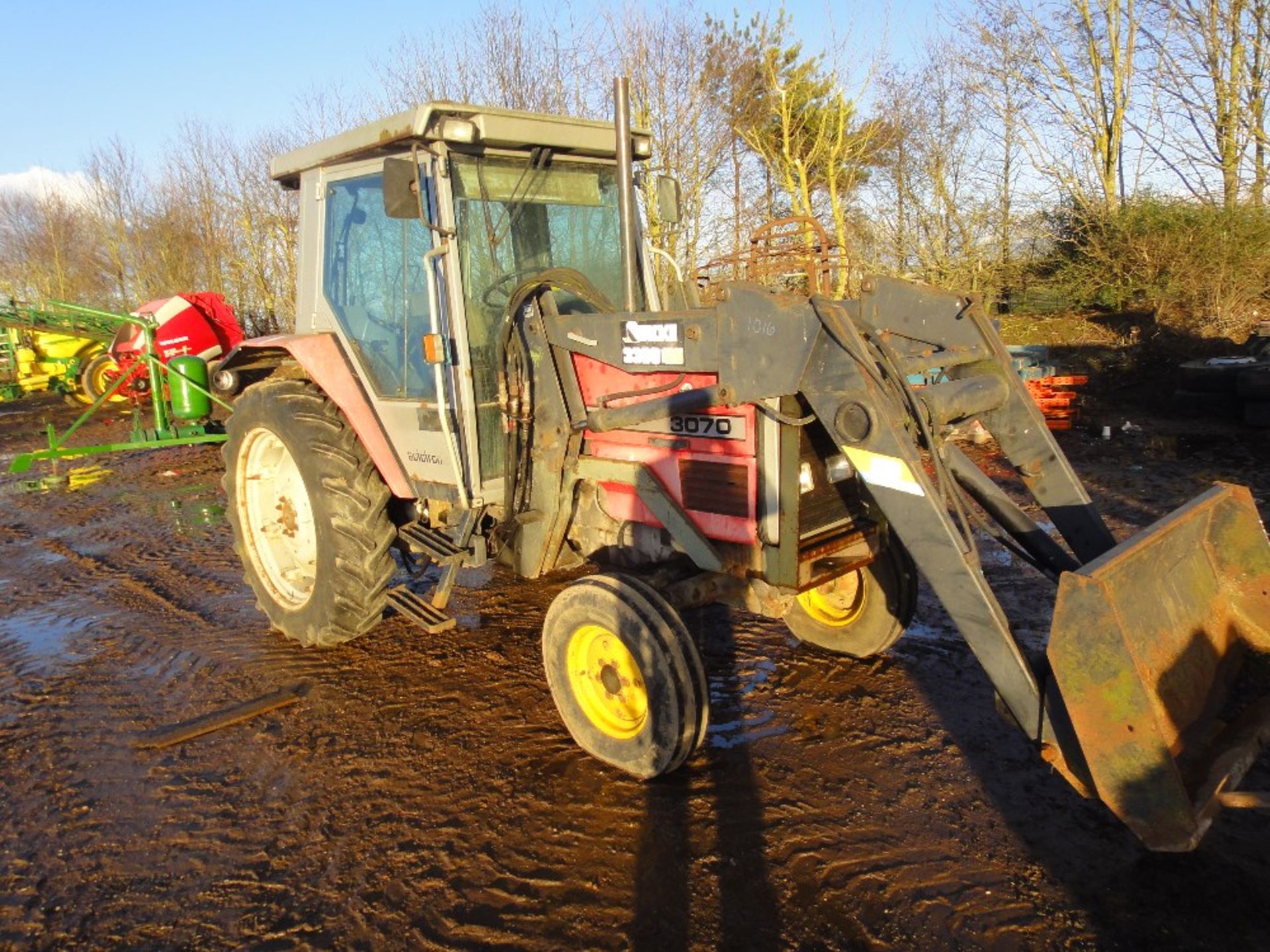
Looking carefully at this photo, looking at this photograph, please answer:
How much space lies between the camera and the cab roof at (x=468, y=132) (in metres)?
3.46

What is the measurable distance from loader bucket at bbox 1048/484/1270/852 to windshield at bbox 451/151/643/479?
2423mm

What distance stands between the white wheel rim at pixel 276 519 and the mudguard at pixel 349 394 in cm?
72

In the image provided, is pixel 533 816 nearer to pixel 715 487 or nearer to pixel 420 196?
pixel 715 487

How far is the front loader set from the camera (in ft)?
8.10

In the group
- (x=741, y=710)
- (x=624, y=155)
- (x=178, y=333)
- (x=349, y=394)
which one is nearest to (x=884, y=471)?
(x=624, y=155)

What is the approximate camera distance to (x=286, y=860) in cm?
291

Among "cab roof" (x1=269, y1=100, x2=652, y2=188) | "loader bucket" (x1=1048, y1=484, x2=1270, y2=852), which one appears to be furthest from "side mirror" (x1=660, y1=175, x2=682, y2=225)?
"loader bucket" (x1=1048, y1=484, x2=1270, y2=852)

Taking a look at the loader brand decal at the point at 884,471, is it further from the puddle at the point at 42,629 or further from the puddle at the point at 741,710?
the puddle at the point at 42,629

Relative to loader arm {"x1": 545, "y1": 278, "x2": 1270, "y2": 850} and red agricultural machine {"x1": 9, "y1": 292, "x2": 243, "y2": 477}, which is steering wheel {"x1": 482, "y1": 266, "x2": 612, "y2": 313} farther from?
red agricultural machine {"x1": 9, "y1": 292, "x2": 243, "y2": 477}

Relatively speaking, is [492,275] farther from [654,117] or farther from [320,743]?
[654,117]

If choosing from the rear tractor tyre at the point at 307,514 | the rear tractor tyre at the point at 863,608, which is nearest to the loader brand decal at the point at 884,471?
the rear tractor tyre at the point at 863,608

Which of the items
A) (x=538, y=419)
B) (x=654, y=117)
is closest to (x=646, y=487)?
(x=538, y=419)

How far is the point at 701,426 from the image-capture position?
10.8ft

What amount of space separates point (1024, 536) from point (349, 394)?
10.1 feet
